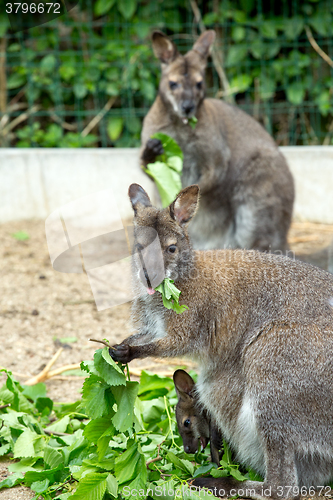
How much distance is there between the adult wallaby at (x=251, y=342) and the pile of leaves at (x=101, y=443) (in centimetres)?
15

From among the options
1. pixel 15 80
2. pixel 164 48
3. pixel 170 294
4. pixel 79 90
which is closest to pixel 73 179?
pixel 79 90

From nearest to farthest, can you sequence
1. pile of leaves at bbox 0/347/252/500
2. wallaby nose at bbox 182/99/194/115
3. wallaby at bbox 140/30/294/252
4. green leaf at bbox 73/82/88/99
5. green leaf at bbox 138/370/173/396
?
1. pile of leaves at bbox 0/347/252/500
2. green leaf at bbox 138/370/173/396
3. wallaby nose at bbox 182/99/194/115
4. wallaby at bbox 140/30/294/252
5. green leaf at bbox 73/82/88/99

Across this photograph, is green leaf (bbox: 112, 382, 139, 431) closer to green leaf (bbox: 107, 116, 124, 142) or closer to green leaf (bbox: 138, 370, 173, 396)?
green leaf (bbox: 138, 370, 173, 396)

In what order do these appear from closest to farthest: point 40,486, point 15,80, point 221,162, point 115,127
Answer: point 40,486 < point 221,162 < point 115,127 < point 15,80

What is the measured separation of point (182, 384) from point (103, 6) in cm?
620

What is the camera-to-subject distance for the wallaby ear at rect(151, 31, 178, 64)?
5.52 metres

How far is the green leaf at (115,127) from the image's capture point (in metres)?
8.21

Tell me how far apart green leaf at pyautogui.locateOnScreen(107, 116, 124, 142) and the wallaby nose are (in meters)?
3.05

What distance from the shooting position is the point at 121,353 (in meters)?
2.71

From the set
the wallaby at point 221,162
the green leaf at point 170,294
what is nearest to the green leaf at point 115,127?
the wallaby at point 221,162

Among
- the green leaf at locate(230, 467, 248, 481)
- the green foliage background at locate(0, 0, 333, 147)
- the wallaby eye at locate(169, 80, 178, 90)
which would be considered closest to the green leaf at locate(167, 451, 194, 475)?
the green leaf at locate(230, 467, 248, 481)

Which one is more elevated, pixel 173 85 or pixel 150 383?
pixel 173 85

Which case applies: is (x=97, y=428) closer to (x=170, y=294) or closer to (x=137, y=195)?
(x=170, y=294)

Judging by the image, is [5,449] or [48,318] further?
[48,318]
